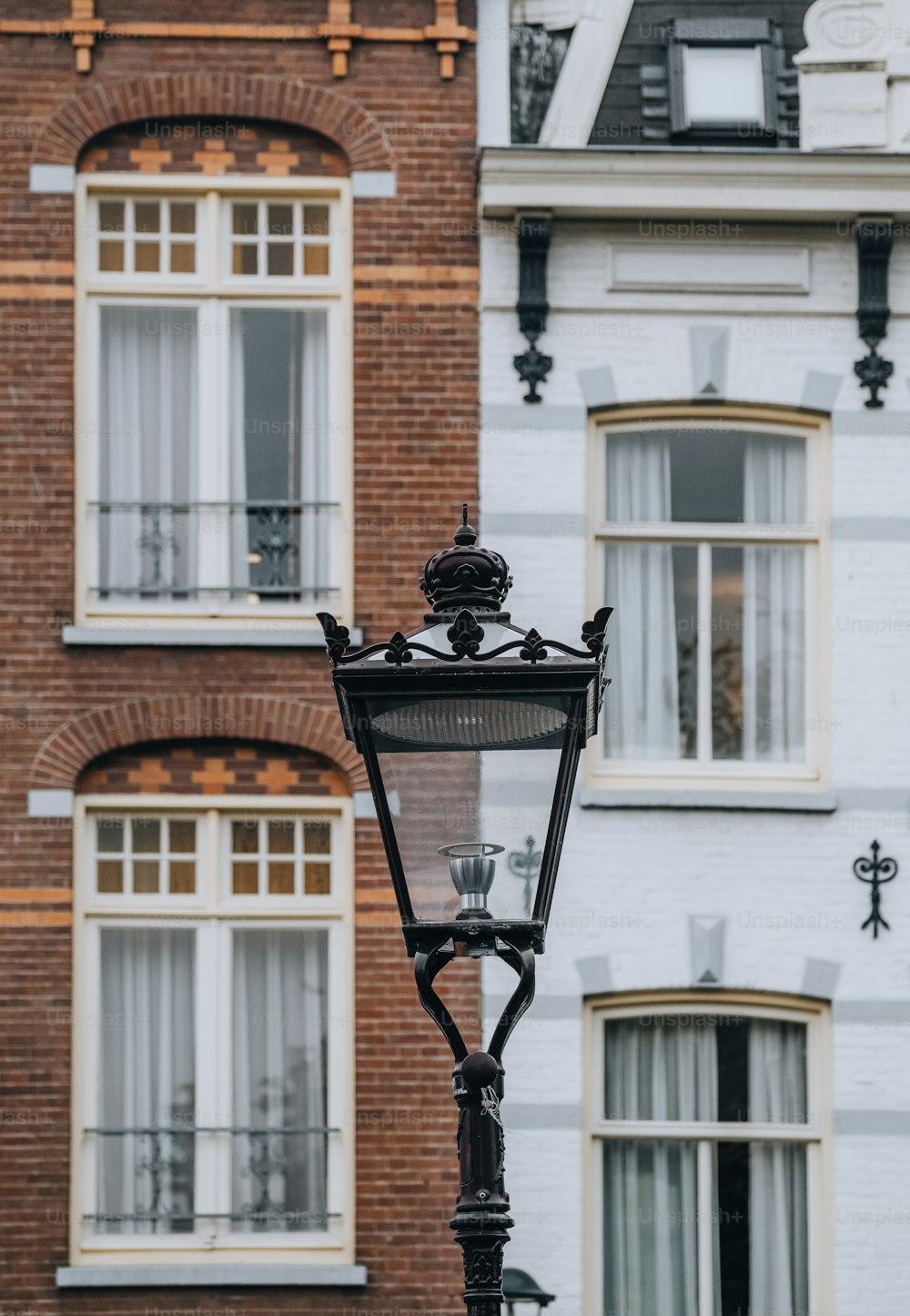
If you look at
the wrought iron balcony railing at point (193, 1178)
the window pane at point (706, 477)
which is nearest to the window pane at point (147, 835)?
the wrought iron balcony railing at point (193, 1178)

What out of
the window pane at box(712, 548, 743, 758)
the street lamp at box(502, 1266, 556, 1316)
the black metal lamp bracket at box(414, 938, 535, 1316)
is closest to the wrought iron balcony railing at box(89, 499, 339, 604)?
the window pane at box(712, 548, 743, 758)

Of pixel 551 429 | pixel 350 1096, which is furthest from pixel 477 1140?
pixel 551 429

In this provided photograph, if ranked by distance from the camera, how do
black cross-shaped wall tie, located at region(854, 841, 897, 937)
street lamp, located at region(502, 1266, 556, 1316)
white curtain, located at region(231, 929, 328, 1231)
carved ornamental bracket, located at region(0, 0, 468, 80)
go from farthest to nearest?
carved ornamental bracket, located at region(0, 0, 468, 80), black cross-shaped wall tie, located at region(854, 841, 897, 937), white curtain, located at region(231, 929, 328, 1231), street lamp, located at region(502, 1266, 556, 1316)

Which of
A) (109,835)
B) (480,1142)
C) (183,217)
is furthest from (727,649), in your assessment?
(480,1142)

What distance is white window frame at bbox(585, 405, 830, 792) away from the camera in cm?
1178

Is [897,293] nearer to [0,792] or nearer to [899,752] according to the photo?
[899,752]

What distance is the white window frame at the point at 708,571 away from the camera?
11781 millimetres

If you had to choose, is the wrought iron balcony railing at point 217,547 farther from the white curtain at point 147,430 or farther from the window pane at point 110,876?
the window pane at point 110,876

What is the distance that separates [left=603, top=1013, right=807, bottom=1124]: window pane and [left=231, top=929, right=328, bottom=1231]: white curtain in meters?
1.56

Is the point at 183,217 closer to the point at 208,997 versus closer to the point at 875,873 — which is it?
the point at 208,997

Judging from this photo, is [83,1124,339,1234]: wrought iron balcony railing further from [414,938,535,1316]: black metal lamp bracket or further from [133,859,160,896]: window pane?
[414,938,535,1316]: black metal lamp bracket

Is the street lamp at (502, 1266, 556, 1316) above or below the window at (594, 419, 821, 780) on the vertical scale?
below

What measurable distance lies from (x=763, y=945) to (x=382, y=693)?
5.91 m

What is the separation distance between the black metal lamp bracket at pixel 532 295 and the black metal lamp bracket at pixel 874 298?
1717mm
